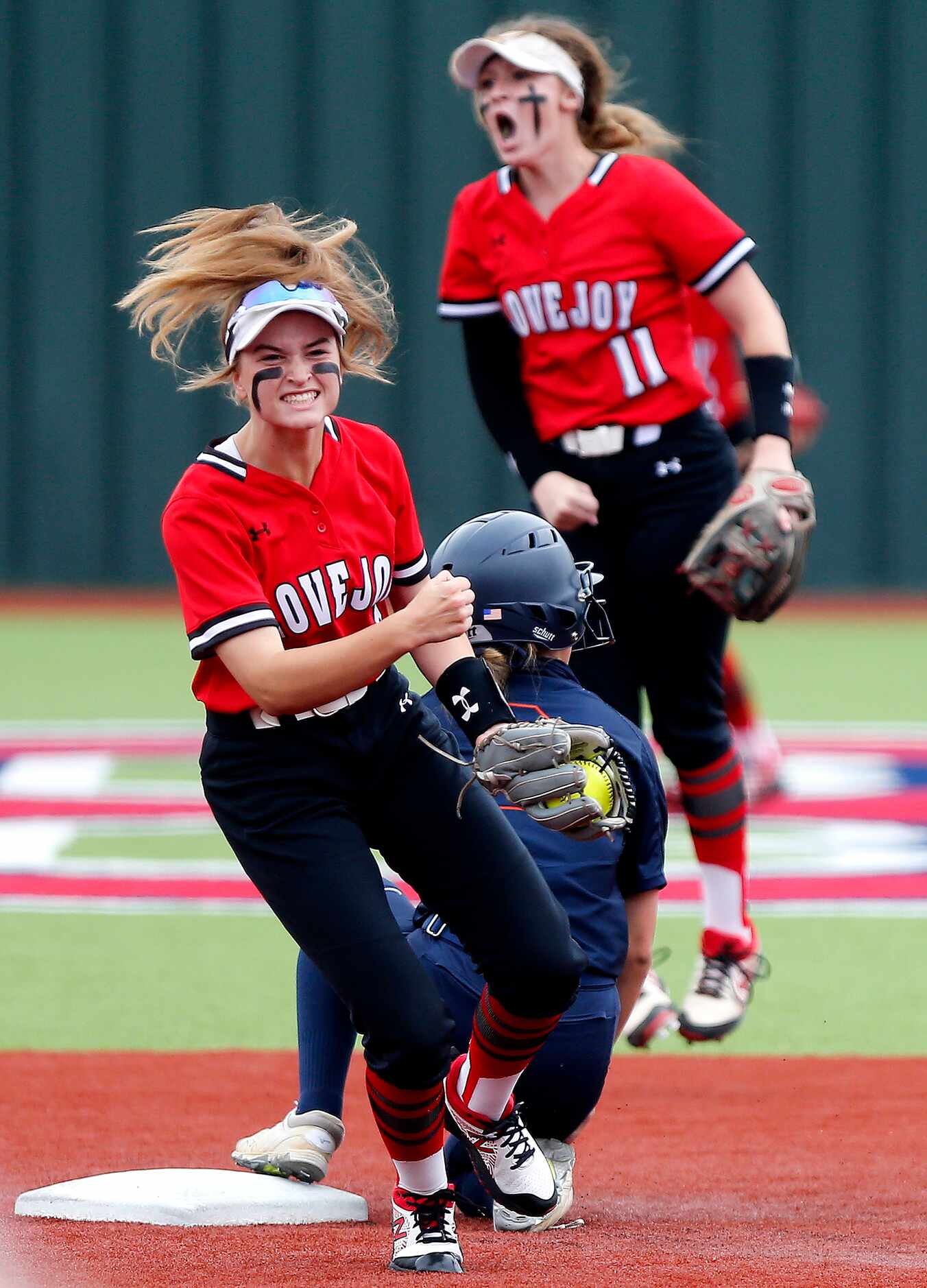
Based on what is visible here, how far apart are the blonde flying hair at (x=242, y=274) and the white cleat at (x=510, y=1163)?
48.7 inches

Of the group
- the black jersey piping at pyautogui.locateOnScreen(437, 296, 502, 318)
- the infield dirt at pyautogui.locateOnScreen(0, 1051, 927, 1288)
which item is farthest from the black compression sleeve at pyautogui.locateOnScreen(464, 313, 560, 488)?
the infield dirt at pyautogui.locateOnScreen(0, 1051, 927, 1288)

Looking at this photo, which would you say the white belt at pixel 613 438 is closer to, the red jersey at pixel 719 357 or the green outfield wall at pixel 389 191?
the red jersey at pixel 719 357

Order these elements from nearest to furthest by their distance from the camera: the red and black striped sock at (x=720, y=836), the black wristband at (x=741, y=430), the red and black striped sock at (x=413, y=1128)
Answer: the red and black striped sock at (x=413, y=1128) < the red and black striped sock at (x=720, y=836) < the black wristband at (x=741, y=430)

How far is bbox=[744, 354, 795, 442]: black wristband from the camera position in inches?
170

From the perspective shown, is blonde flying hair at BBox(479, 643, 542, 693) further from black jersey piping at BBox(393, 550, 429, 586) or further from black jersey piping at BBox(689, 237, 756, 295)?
black jersey piping at BBox(689, 237, 756, 295)

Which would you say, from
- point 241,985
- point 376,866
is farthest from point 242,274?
point 241,985

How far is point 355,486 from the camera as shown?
3.00m

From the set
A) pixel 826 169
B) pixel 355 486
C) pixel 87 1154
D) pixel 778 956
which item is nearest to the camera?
pixel 355 486

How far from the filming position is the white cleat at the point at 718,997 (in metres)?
4.34

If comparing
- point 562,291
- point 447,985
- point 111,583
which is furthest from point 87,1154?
point 111,583

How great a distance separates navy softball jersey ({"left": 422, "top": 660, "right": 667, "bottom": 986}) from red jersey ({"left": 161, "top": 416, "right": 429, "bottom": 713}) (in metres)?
0.40

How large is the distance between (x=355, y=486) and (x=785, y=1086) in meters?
1.87

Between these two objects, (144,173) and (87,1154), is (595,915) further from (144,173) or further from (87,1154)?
(144,173)

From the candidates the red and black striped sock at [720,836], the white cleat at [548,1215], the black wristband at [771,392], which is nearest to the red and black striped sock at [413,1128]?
the white cleat at [548,1215]
